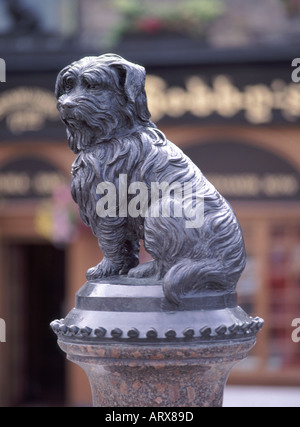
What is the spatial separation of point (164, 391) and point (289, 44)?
19.8 feet

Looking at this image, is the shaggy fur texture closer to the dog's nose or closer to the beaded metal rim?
the dog's nose

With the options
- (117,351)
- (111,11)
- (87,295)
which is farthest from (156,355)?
(111,11)

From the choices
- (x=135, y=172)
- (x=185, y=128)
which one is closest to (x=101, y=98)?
(x=135, y=172)

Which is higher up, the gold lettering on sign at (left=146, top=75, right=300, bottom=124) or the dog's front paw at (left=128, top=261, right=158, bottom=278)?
the gold lettering on sign at (left=146, top=75, right=300, bottom=124)

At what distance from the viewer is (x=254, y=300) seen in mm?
7570

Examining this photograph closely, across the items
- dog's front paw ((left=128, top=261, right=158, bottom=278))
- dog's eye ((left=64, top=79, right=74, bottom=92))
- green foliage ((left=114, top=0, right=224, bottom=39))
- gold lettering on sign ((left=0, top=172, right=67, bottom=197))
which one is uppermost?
green foliage ((left=114, top=0, right=224, bottom=39))

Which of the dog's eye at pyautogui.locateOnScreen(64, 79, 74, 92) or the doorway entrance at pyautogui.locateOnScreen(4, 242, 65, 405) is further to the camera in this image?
the doorway entrance at pyautogui.locateOnScreen(4, 242, 65, 405)

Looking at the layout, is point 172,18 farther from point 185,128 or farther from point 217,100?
point 185,128

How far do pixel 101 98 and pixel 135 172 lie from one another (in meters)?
0.28

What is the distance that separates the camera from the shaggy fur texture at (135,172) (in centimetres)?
234

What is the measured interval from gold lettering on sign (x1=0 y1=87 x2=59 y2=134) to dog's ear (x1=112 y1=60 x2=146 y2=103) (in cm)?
576

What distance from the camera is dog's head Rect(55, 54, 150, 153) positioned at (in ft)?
7.80

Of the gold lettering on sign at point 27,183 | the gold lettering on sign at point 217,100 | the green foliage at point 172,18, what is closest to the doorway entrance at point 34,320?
the gold lettering on sign at point 27,183

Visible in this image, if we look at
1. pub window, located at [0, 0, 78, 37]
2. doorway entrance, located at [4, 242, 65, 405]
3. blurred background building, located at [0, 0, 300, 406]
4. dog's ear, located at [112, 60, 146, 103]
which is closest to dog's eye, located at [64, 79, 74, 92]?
dog's ear, located at [112, 60, 146, 103]
